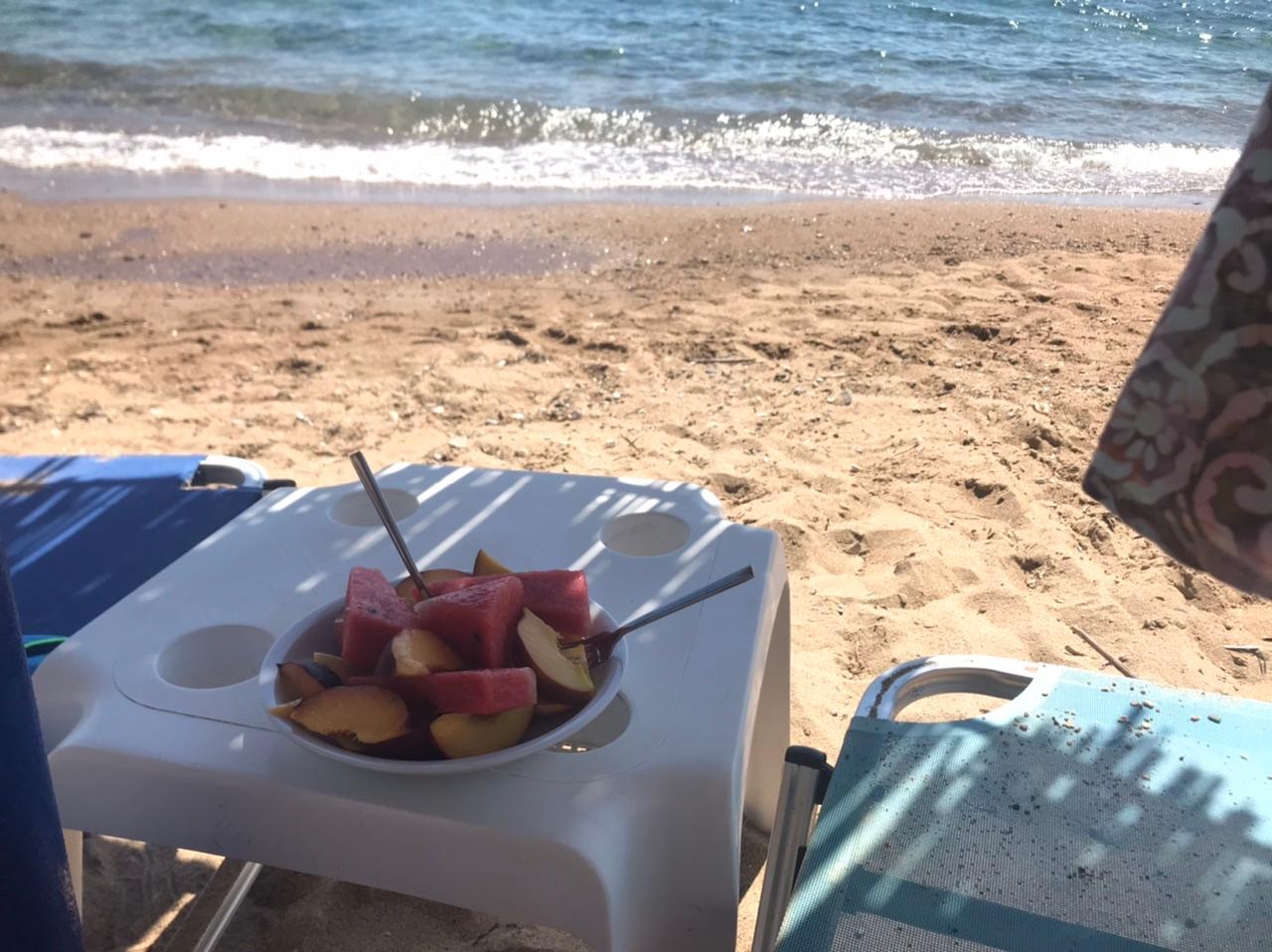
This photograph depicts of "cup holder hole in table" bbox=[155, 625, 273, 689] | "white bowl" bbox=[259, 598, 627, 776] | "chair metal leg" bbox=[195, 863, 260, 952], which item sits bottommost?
"chair metal leg" bbox=[195, 863, 260, 952]

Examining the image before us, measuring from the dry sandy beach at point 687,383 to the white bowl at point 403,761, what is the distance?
83cm

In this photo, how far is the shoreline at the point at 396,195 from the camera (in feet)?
22.0

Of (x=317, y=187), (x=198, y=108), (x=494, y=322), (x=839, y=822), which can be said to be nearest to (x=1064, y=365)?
(x=494, y=322)

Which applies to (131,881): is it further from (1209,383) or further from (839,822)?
(1209,383)

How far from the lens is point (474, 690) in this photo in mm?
1109

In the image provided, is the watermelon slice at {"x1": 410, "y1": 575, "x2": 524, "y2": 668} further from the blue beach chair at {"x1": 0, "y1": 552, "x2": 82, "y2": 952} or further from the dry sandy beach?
the dry sandy beach

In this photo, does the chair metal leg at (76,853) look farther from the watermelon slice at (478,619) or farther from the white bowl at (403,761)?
the watermelon slice at (478,619)

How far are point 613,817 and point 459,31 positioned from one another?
11645 millimetres

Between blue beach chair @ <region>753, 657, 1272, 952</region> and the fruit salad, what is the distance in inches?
16.1

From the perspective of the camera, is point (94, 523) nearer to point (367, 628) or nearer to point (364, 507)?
point (364, 507)

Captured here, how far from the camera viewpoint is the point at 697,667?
1.38 metres

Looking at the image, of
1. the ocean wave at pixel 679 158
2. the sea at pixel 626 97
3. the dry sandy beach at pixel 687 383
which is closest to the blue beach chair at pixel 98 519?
the dry sandy beach at pixel 687 383

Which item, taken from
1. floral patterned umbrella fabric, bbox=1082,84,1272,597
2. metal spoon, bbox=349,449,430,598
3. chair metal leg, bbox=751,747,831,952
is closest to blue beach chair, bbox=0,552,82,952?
metal spoon, bbox=349,449,430,598

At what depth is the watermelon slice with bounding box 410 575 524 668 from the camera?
1170 mm
